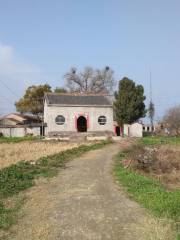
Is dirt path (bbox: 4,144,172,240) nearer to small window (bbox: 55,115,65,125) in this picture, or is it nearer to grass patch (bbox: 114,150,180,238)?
grass patch (bbox: 114,150,180,238)

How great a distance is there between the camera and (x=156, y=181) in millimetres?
12469

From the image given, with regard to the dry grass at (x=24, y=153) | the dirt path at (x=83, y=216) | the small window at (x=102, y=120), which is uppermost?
the small window at (x=102, y=120)

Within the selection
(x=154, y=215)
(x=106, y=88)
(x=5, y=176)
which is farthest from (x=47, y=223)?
(x=106, y=88)

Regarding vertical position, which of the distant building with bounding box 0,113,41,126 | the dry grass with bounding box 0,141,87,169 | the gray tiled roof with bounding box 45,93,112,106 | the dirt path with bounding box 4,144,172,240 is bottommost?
the dirt path with bounding box 4,144,172,240

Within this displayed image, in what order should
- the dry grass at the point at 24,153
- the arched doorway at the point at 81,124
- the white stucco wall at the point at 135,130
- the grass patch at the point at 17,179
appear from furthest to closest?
the white stucco wall at the point at 135,130
the arched doorway at the point at 81,124
the dry grass at the point at 24,153
the grass patch at the point at 17,179

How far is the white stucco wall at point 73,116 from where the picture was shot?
41594 millimetres

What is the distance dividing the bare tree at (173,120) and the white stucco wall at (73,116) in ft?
59.0

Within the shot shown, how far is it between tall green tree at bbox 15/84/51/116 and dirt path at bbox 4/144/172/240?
5020 cm

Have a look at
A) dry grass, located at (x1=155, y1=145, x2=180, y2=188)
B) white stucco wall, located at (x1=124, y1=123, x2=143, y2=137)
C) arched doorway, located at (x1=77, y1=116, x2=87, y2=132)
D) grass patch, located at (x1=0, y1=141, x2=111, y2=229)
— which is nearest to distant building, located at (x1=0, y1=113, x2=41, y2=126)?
arched doorway, located at (x1=77, y1=116, x2=87, y2=132)

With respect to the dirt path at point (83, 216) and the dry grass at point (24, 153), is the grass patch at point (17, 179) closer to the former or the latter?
the dirt path at point (83, 216)

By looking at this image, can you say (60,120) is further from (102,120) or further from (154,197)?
(154,197)

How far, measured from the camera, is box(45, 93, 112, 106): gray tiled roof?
140 feet

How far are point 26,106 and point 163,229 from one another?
5650 centimetres

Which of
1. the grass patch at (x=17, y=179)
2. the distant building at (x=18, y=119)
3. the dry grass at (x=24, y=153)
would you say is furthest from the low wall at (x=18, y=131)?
the grass patch at (x=17, y=179)
